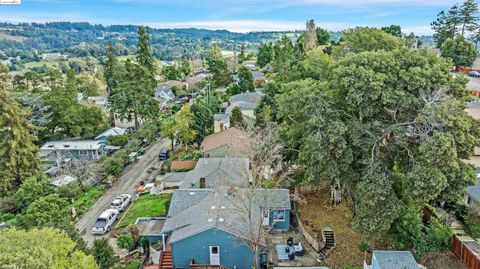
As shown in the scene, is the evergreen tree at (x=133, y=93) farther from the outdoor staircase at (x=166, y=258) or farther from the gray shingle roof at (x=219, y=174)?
the outdoor staircase at (x=166, y=258)

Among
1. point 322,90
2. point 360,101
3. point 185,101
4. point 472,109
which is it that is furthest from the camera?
point 185,101

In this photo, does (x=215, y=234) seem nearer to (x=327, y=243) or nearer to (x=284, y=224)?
(x=284, y=224)

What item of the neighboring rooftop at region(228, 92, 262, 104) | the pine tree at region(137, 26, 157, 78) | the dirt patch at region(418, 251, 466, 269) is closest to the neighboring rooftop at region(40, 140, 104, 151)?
the pine tree at region(137, 26, 157, 78)

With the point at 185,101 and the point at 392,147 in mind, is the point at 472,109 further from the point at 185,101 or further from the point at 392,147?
the point at 185,101

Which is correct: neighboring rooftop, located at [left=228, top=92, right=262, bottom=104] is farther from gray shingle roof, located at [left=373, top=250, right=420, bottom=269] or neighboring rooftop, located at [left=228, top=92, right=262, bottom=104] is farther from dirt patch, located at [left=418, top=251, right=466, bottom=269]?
gray shingle roof, located at [left=373, top=250, right=420, bottom=269]

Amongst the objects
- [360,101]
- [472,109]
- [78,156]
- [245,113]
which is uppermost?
[360,101]

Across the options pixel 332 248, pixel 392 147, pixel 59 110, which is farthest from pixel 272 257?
pixel 59 110
